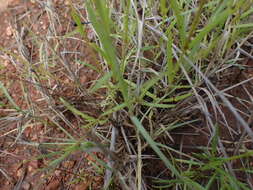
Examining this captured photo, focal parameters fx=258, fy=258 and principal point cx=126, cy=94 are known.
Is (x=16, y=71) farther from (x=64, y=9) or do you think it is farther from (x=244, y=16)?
(x=244, y=16)

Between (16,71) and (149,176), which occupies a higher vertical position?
(16,71)

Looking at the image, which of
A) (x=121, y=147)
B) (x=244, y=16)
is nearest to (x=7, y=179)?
(x=121, y=147)

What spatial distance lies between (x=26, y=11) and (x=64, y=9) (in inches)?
6.2

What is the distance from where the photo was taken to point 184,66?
0.58 metres

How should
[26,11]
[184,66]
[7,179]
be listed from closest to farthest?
[184,66] → [7,179] → [26,11]

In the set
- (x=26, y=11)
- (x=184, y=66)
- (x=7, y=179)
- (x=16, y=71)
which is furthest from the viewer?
(x=26, y=11)

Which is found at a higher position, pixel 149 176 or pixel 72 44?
pixel 72 44

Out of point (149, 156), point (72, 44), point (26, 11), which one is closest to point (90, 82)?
point (72, 44)

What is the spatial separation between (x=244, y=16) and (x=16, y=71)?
0.69m

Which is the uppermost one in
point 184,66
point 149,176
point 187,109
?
point 184,66

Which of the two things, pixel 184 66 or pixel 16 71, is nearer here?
pixel 184 66

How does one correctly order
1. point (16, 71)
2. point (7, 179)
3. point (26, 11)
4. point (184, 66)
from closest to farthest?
point (184, 66) → point (7, 179) → point (16, 71) → point (26, 11)

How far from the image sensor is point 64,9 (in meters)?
0.90

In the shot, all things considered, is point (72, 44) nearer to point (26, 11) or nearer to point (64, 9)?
point (64, 9)
